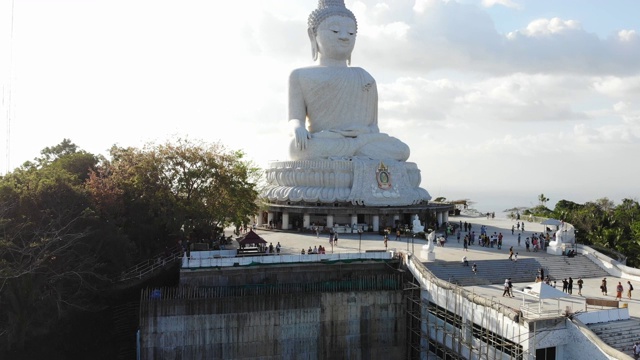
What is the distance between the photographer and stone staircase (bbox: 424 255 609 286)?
21.4 metres

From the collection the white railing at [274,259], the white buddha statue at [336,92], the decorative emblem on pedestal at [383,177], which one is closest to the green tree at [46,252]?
the white railing at [274,259]

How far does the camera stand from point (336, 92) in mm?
35531

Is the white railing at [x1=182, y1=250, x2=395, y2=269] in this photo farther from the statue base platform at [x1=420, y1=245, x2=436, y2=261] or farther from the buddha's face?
the buddha's face

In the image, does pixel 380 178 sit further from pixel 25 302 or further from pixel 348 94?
pixel 25 302

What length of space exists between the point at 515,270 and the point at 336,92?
17.7 m

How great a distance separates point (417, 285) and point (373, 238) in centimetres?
845

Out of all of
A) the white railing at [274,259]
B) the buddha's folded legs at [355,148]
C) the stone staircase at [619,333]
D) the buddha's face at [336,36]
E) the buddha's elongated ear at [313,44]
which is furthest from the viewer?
the buddha's elongated ear at [313,44]

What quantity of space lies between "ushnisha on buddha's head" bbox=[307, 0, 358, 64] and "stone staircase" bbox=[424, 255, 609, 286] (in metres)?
19.0

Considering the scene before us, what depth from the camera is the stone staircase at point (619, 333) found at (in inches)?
587

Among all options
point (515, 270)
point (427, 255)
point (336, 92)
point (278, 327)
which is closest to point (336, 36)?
point (336, 92)

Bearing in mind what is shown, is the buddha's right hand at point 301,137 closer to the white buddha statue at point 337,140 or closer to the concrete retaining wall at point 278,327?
the white buddha statue at point 337,140

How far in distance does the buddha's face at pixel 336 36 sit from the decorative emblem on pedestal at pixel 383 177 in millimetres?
8926

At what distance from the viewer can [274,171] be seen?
34312 millimetres

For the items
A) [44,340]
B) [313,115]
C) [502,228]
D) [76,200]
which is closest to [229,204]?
[76,200]
